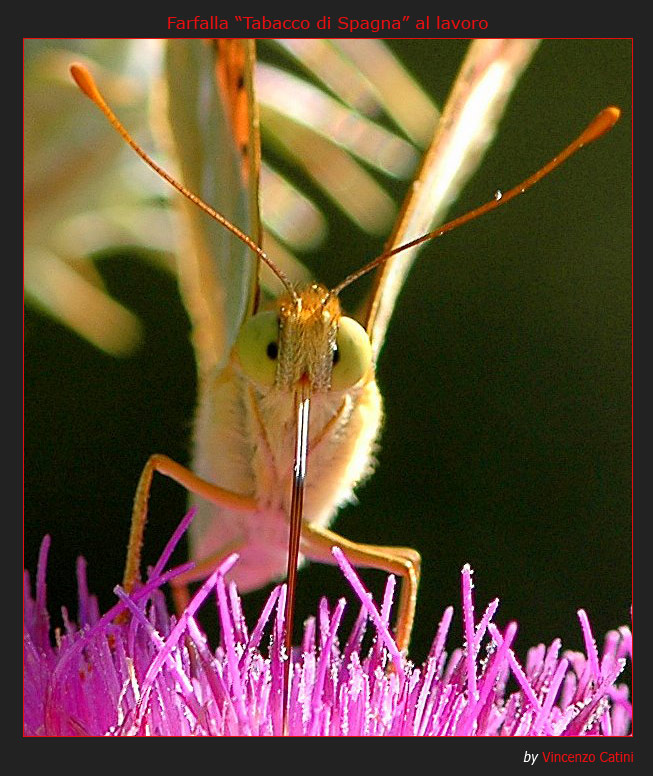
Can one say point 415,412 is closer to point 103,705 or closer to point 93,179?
point 93,179

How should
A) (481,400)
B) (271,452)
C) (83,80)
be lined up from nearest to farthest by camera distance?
(83,80) < (271,452) < (481,400)

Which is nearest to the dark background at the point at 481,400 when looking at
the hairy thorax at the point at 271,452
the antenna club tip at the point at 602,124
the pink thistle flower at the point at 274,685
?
the hairy thorax at the point at 271,452

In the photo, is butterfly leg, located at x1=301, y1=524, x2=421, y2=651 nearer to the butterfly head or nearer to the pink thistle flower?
the pink thistle flower

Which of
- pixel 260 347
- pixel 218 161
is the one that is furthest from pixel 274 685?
pixel 218 161

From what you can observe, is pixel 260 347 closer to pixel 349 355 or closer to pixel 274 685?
pixel 349 355

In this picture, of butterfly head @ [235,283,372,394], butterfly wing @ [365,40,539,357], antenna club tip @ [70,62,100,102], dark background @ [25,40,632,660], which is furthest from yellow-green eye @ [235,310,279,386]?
dark background @ [25,40,632,660]

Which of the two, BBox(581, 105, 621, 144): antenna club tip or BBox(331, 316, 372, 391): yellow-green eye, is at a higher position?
BBox(581, 105, 621, 144): antenna club tip

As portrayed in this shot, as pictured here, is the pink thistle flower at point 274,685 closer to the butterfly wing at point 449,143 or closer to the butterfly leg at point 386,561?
the butterfly leg at point 386,561
